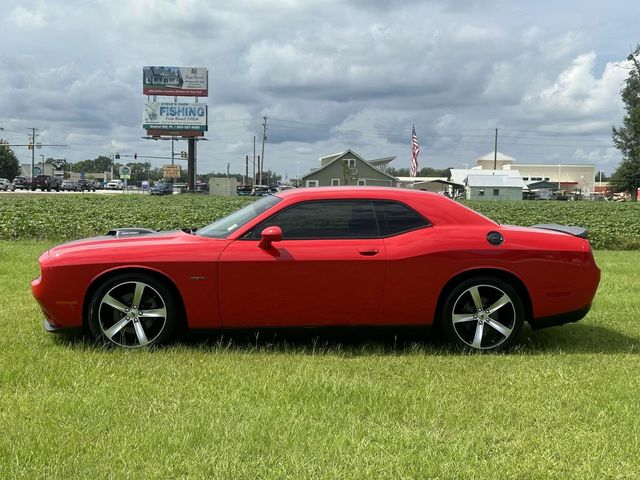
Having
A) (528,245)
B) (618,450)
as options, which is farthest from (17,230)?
(618,450)

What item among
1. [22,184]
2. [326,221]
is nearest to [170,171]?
[22,184]

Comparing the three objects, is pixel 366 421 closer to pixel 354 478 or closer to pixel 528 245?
pixel 354 478

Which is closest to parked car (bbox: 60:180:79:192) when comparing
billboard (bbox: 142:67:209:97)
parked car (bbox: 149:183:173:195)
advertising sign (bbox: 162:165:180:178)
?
parked car (bbox: 149:183:173:195)

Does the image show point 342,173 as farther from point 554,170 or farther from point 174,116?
point 554,170

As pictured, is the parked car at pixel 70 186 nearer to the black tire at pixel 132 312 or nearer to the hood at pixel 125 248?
the hood at pixel 125 248

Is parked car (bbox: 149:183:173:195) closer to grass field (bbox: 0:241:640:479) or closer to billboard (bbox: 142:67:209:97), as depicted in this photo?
billboard (bbox: 142:67:209:97)

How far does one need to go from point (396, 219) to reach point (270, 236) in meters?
1.16

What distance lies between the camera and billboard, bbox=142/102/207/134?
68062 millimetres

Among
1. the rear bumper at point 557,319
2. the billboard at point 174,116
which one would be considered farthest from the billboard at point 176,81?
the rear bumper at point 557,319

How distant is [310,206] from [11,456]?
300 centimetres

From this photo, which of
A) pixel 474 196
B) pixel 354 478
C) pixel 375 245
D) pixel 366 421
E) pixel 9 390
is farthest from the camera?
pixel 474 196

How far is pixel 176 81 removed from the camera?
6994cm

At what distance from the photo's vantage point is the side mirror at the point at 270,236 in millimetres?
4743

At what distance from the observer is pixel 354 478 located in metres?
2.82
